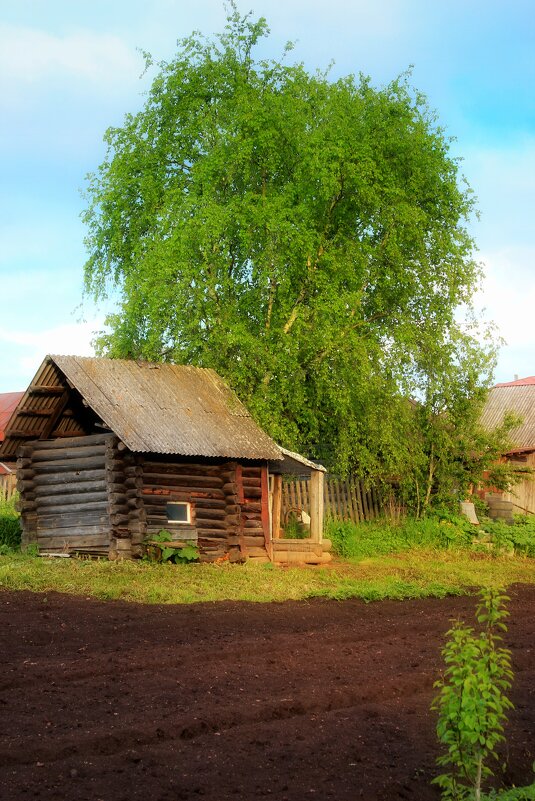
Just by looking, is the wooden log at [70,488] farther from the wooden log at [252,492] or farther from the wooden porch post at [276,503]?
the wooden porch post at [276,503]

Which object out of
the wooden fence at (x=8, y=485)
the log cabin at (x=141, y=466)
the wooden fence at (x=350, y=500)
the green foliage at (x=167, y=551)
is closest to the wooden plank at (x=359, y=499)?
the wooden fence at (x=350, y=500)

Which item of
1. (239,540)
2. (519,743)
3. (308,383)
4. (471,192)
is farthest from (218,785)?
(471,192)

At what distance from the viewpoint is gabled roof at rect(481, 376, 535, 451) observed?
4153 cm

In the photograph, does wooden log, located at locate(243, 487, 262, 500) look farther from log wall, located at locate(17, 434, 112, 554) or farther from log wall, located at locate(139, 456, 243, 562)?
log wall, located at locate(17, 434, 112, 554)

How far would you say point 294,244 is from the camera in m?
27.8

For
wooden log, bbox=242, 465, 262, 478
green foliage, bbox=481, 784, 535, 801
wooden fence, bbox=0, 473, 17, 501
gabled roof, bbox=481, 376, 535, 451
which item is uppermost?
gabled roof, bbox=481, 376, 535, 451

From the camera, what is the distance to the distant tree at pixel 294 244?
27.8m

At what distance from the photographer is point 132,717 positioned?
9.30 m

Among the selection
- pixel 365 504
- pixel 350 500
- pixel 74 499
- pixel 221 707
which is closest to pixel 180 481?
pixel 74 499

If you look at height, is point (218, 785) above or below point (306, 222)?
below

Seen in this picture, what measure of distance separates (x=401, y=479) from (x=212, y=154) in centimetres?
1065

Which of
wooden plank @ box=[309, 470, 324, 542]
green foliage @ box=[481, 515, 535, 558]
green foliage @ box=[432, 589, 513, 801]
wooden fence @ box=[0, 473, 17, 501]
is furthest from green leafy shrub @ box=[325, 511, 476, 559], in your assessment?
green foliage @ box=[432, 589, 513, 801]

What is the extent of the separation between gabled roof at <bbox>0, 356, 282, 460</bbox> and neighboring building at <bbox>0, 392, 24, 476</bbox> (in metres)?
17.7

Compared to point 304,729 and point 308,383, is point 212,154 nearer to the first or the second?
point 308,383
